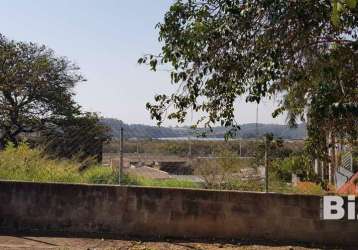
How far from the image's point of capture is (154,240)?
9.38 meters

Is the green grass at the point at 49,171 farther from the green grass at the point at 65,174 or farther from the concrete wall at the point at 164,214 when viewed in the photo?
the concrete wall at the point at 164,214

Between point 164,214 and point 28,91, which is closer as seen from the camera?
point 164,214

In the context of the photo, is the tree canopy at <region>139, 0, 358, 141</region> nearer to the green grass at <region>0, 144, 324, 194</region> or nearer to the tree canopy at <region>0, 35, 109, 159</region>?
the green grass at <region>0, 144, 324, 194</region>

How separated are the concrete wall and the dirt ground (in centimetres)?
50

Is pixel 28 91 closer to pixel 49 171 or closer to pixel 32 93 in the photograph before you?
pixel 32 93

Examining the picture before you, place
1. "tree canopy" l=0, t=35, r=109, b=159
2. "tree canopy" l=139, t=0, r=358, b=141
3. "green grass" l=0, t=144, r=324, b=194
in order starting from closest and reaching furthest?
"tree canopy" l=139, t=0, r=358, b=141
"green grass" l=0, t=144, r=324, b=194
"tree canopy" l=0, t=35, r=109, b=159

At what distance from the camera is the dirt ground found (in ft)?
28.1

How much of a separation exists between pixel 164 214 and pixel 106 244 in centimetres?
137

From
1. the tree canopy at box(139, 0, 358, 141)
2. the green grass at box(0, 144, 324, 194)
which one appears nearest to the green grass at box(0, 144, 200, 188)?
the green grass at box(0, 144, 324, 194)

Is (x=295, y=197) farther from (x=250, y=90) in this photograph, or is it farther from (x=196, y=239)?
(x=250, y=90)

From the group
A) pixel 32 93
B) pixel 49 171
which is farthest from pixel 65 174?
pixel 32 93

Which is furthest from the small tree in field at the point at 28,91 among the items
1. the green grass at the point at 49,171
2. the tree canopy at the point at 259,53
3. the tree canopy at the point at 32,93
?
the tree canopy at the point at 259,53

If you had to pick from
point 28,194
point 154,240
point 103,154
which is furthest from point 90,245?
point 103,154

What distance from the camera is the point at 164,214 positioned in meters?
9.76
